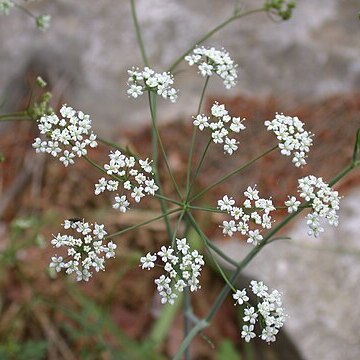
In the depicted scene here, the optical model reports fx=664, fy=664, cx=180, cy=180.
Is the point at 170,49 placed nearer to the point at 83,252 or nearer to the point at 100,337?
the point at 100,337

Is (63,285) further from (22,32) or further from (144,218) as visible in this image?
(22,32)

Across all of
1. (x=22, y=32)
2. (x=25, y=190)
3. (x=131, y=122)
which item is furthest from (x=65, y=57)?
(x=25, y=190)

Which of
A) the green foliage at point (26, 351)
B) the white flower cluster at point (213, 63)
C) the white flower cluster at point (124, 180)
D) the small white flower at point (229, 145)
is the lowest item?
the green foliage at point (26, 351)

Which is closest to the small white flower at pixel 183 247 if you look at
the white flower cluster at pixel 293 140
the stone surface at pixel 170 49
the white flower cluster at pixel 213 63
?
the white flower cluster at pixel 293 140

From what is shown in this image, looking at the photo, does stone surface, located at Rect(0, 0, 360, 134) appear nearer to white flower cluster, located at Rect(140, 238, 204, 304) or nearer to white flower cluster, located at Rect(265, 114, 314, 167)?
white flower cluster, located at Rect(265, 114, 314, 167)

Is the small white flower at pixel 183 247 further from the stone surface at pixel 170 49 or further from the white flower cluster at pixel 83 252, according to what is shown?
the stone surface at pixel 170 49

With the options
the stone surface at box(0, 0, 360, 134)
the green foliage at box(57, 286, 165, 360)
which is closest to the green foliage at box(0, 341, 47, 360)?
the green foliage at box(57, 286, 165, 360)
